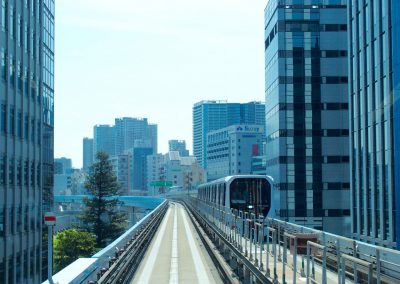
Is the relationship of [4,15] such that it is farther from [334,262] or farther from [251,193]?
[334,262]

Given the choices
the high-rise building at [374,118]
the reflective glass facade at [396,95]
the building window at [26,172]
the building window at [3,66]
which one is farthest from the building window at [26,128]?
the reflective glass facade at [396,95]

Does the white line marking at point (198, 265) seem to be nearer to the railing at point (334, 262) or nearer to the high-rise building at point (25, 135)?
the railing at point (334, 262)

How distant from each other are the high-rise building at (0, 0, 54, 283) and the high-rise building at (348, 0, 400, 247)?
2198cm

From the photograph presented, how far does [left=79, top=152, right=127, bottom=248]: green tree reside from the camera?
223 feet

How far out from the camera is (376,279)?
6145 millimetres

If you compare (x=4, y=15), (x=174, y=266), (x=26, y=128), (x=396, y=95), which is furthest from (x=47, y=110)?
(x=174, y=266)

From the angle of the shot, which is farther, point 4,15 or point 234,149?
point 234,149

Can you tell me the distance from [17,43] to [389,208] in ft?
80.3

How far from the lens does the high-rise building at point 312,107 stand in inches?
2381

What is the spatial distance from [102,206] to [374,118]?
3869cm

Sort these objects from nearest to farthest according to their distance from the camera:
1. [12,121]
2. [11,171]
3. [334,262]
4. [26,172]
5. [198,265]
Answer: [334,262]
[198,265]
[11,171]
[12,121]
[26,172]

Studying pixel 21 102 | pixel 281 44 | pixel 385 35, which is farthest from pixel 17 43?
pixel 281 44

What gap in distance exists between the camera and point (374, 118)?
39.1m

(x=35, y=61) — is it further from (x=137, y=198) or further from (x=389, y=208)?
(x=137, y=198)
